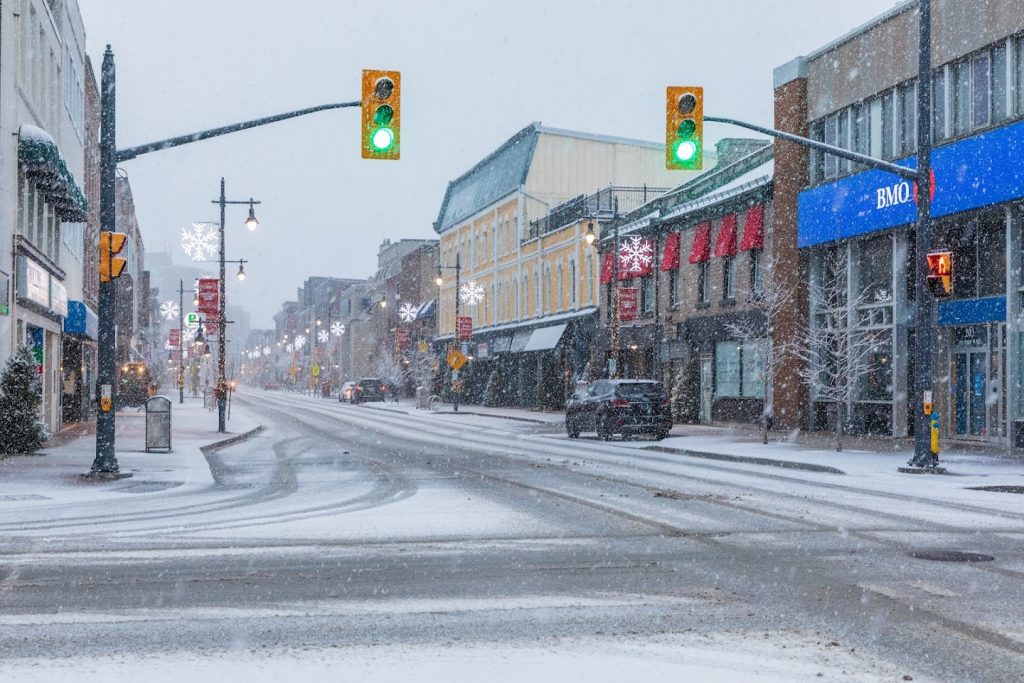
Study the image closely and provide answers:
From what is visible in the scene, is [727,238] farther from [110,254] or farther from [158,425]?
[110,254]

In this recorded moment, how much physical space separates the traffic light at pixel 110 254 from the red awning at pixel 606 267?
31.7 meters

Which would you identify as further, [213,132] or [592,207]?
[592,207]

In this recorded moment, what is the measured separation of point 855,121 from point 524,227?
1240 inches

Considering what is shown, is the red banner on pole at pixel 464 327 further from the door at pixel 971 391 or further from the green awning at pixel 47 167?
the door at pixel 971 391

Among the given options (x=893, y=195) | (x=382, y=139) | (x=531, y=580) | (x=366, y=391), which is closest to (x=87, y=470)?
(x=382, y=139)

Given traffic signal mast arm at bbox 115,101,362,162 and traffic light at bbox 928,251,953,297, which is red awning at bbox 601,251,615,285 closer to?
traffic light at bbox 928,251,953,297

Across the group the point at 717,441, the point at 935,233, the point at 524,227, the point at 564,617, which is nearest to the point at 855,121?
the point at 935,233

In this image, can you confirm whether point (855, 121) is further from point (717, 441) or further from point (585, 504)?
point (585, 504)

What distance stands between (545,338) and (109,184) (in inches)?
1536

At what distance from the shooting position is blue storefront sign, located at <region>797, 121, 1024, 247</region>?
24.3 meters

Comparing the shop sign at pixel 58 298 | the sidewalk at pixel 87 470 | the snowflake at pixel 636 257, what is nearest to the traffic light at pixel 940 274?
the sidewalk at pixel 87 470

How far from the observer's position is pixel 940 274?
19391mm

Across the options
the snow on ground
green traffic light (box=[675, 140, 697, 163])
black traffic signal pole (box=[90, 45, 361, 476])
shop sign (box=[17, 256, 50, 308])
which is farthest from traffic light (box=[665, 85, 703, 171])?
shop sign (box=[17, 256, 50, 308])

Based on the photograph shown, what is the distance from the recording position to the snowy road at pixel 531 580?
255 inches
